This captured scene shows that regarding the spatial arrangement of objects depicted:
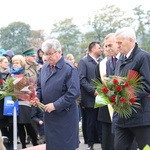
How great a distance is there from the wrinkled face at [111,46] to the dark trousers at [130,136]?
1.64 m

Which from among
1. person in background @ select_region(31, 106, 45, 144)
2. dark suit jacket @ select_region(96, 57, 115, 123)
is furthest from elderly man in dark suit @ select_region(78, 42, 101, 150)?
person in background @ select_region(31, 106, 45, 144)

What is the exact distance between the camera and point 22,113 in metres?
7.06

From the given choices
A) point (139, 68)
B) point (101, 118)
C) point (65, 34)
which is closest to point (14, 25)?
point (65, 34)

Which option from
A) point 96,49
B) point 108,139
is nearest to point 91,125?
point 108,139

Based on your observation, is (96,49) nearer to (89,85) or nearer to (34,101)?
(89,85)

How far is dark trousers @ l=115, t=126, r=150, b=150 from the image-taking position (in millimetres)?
4527

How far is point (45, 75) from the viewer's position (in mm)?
4988

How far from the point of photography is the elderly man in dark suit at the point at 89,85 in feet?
24.2

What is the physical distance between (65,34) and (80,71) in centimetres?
3629

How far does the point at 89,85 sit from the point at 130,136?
2580 millimetres

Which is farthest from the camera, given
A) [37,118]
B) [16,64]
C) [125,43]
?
[16,64]

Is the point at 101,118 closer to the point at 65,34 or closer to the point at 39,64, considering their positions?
the point at 39,64

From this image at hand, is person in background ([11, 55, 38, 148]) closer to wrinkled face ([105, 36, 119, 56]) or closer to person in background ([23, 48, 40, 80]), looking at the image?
person in background ([23, 48, 40, 80])

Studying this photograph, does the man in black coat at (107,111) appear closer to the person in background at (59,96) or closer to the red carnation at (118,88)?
the person in background at (59,96)
